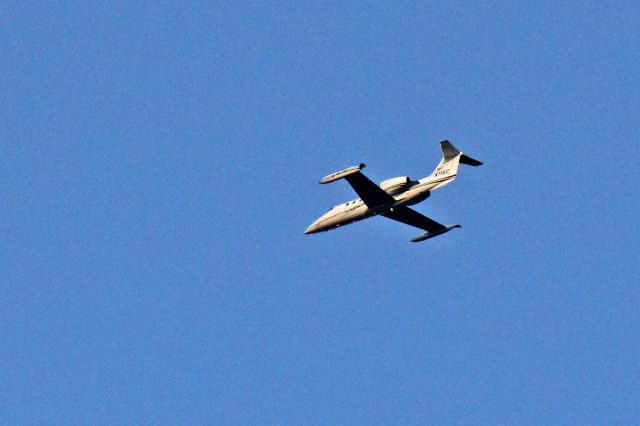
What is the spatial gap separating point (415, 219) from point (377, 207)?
26.3ft

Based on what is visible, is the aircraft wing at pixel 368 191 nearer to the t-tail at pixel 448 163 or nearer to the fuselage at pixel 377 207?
the fuselage at pixel 377 207

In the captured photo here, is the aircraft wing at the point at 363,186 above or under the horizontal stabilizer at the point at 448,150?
under

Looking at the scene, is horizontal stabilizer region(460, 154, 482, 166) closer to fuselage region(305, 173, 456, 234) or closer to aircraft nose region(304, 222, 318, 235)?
fuselage region(305, 173, 456, 234)

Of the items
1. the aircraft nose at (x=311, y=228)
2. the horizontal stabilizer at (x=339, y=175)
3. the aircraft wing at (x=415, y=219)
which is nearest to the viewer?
the horizontal stabilizer at (x=339, y=175)

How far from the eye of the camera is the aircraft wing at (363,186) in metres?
122

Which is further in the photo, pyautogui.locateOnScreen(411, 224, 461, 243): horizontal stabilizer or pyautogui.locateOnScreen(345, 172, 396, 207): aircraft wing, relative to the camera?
pyautogui.locateOnScreen(411, 224, 461, 243): horizontal stabilizer

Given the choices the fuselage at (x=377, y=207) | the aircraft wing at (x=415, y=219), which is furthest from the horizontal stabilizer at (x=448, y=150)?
the aircraft wing at (x=415, y=219)

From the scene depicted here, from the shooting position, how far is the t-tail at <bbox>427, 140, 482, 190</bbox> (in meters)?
124

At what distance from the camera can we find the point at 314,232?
133 meters

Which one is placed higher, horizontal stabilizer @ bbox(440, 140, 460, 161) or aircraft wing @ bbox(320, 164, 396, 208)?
horizontal stabilizer @ bbox(440, 140, 460, 161)

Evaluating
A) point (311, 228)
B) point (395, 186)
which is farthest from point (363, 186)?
point (311, 228)

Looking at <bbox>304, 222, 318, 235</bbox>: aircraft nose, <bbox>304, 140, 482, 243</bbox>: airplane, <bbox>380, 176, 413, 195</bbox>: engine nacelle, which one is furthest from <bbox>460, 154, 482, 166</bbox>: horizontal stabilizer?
<bbox>304, 222, 318, 235</bbox>: aircraft nose

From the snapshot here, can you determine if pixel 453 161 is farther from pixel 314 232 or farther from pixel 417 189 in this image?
pixel 314 232

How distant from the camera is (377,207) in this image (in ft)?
415
